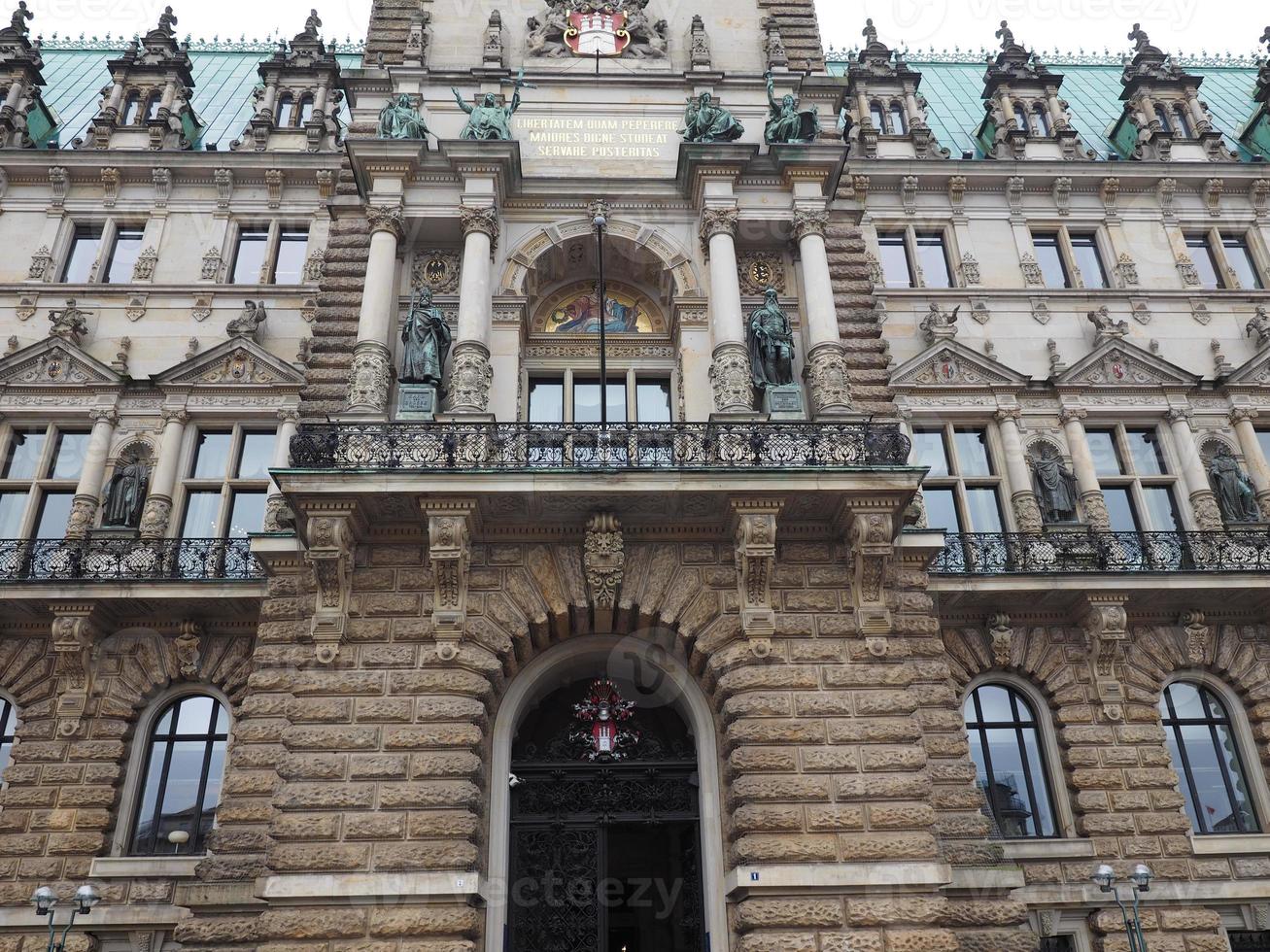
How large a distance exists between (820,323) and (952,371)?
576 cm

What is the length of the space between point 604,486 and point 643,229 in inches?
244

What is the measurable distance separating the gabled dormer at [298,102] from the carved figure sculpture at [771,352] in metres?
12.8

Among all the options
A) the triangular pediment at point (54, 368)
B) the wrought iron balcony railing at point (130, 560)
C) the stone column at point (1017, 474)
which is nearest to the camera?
the wrought iron balcony railing at point (130, 560)

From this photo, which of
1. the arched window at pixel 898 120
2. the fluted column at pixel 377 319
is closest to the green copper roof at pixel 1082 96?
the arched window at pixel 898 120

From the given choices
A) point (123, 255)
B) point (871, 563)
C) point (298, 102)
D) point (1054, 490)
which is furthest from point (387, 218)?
point (1054, 490)

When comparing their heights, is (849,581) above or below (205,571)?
below

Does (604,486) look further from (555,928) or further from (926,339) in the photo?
(926,339)

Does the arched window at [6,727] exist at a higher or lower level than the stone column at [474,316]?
lower

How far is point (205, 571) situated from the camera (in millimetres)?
16969

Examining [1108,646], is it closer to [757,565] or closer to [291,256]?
[757,565]

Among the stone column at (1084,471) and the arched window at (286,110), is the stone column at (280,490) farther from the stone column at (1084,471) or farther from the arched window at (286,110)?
the stone column at (1084,471)

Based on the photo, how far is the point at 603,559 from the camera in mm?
13617

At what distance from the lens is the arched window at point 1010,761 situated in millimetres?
16516

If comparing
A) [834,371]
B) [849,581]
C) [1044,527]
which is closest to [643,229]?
[834,371]
